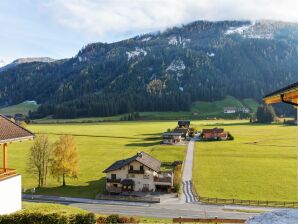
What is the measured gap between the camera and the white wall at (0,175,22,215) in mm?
Result: 24344

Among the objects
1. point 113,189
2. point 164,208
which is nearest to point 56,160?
point 113,189

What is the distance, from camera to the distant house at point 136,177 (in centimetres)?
6775

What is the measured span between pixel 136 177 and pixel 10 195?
46049mm

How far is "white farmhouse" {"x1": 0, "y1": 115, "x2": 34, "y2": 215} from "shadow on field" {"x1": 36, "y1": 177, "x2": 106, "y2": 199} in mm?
38019

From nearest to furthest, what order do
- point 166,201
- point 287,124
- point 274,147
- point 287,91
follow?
point 287,91
point 166,201
point 274,147
point 287,124

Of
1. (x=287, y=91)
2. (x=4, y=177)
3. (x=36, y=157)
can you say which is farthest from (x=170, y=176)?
(x=287, y=91)

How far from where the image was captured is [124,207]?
57594mm

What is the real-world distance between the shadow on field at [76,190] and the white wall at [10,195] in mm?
37827

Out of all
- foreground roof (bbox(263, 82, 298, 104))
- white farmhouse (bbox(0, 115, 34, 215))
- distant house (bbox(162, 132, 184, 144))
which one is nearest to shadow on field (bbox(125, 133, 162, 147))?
distant house (bbox(162, 132, 184, 144))

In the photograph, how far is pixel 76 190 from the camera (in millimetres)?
67250

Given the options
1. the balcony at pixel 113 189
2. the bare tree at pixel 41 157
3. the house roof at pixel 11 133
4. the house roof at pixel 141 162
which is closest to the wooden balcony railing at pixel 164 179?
the house roof at pixel 141 162

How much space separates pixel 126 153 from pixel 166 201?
46893 mm

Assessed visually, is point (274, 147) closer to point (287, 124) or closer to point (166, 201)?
point (166, 201)

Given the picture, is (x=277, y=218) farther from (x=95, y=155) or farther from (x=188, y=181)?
(x=95, y=155)
